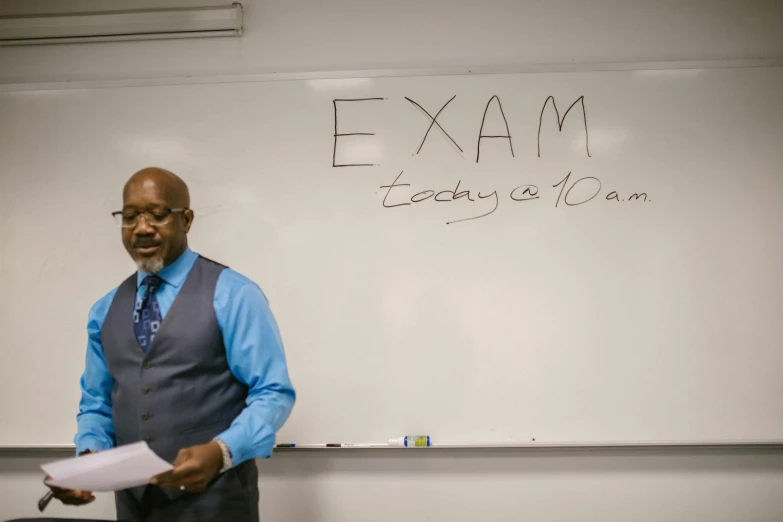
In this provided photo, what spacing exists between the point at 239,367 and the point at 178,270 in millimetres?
275

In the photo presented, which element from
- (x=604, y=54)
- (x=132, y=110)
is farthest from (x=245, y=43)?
(x=604, y=54)

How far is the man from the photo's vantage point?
1141 millimetres

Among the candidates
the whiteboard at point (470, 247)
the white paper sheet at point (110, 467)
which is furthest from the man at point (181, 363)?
the whiteboard at point (470, 247)

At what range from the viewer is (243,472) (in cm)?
122

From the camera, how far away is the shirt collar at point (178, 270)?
1.22 meters

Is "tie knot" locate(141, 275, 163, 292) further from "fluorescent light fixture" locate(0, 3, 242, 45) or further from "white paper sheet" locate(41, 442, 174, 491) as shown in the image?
"fluorescent light fixture" locate(0, 3, 242, 45)

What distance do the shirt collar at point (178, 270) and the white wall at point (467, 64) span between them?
86 centimetres

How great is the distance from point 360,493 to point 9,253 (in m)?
1.48

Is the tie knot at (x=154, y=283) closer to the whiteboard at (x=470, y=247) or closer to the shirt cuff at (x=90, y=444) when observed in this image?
the shirt cuff at (x=90, y=444)

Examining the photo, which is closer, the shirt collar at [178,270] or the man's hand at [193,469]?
the man's hand at [193,469]

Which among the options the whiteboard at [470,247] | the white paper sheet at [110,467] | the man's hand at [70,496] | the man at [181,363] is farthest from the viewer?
the whiteboard at [470,247]

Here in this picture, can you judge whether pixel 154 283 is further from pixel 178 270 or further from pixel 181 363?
pixel 181 363

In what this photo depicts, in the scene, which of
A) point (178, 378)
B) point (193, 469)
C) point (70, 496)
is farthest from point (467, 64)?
point (70, 496)

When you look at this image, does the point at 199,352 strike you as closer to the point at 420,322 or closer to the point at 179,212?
the point at 179,212
